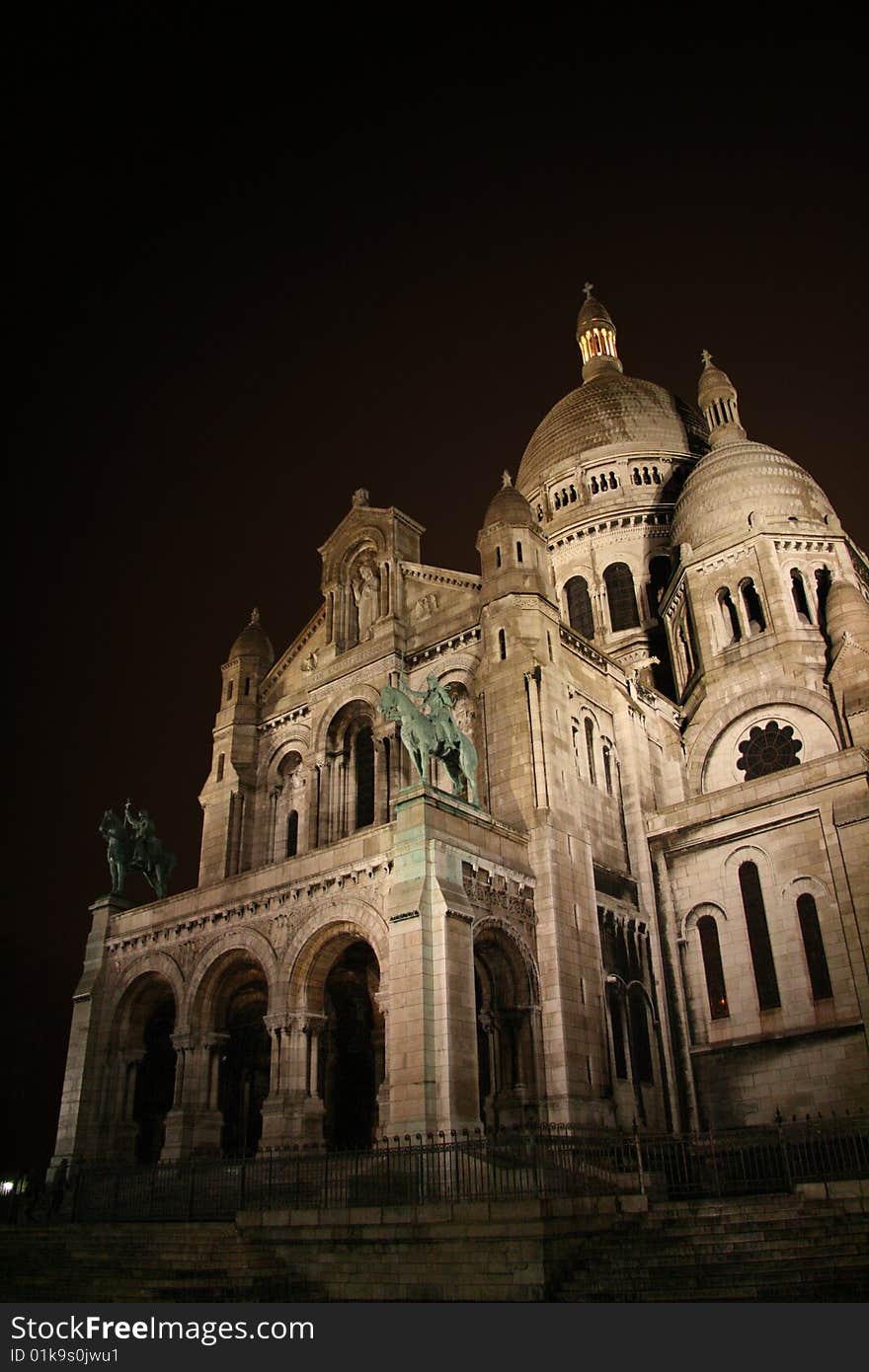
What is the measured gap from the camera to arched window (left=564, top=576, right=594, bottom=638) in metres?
52.0

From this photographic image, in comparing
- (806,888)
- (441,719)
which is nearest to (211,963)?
(441,719)

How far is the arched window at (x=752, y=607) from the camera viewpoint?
39.0 metres

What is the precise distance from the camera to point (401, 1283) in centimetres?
1602

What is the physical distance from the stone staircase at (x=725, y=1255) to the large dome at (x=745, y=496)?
28421 mm

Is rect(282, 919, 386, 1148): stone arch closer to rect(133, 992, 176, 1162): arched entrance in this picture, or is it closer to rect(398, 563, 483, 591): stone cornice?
rect(133, 992, 176, 1162): arched entrance

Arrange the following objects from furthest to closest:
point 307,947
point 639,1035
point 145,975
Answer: point 145,975, point 639,1035, point 307,947

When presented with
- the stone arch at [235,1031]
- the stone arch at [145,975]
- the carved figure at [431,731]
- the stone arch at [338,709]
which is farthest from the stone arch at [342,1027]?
the stone arch at [338,709]

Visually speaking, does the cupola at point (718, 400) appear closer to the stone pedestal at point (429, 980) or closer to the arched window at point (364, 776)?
the arched window at point (364, 776)

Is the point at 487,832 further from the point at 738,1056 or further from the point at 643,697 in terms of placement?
the point at 643,697

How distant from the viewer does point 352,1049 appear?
3017 cm

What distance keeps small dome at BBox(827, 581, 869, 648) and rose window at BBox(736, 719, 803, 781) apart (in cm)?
374

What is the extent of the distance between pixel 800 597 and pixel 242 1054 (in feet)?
85.6

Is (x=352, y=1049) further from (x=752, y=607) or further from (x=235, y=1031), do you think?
(x=752, y=607)

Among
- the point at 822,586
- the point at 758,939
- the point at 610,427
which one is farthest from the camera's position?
the point at 610,427
